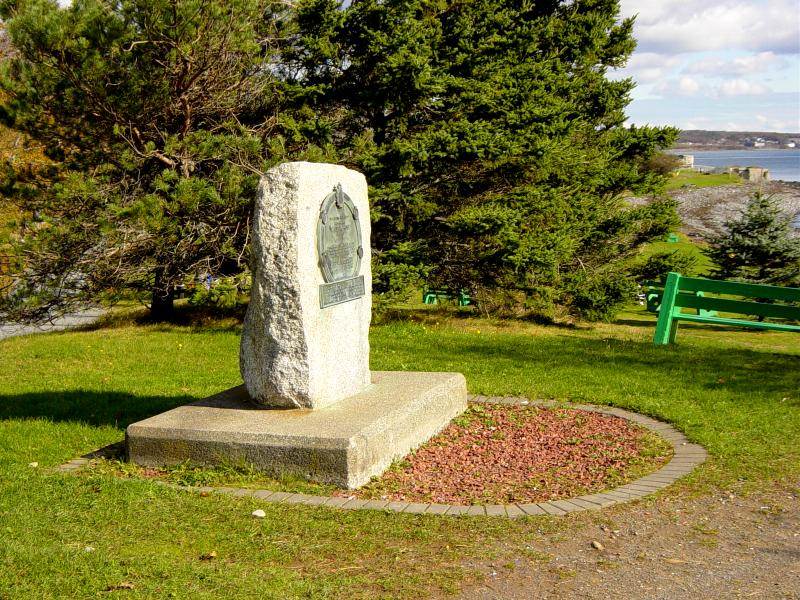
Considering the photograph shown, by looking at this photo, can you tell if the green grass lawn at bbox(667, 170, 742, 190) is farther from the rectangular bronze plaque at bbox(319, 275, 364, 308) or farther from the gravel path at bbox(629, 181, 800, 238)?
the rectangular bronze plaque at bbox(319, 275, 364, 308)

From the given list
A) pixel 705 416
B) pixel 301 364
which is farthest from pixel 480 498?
pixel 705 416

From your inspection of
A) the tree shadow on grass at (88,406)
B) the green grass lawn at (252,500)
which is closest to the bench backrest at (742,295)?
the green grass lawn at (252,500)

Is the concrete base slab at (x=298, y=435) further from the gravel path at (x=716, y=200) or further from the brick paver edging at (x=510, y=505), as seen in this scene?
the gravel path at (x=716, y=200)

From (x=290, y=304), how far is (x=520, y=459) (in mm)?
2097

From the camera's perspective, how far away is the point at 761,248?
53.8 feet

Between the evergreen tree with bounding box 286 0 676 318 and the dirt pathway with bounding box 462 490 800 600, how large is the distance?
307 inches

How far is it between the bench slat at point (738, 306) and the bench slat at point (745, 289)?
0.12m

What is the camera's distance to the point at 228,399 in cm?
694

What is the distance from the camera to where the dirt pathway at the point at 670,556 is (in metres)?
4.11

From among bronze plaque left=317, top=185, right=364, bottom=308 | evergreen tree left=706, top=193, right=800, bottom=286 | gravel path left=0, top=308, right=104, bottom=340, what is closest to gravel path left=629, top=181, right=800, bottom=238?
evergreen tree left=706, top=193, right=800, bottom=286

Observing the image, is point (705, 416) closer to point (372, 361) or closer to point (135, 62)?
point (372, 361)

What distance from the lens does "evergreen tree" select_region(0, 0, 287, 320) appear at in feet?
36.1

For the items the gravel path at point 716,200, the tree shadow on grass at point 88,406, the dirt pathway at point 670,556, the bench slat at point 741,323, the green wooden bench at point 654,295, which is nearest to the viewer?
the dirt pathway at point 670,556

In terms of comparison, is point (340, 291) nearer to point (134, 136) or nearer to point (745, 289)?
point (745, 289)
